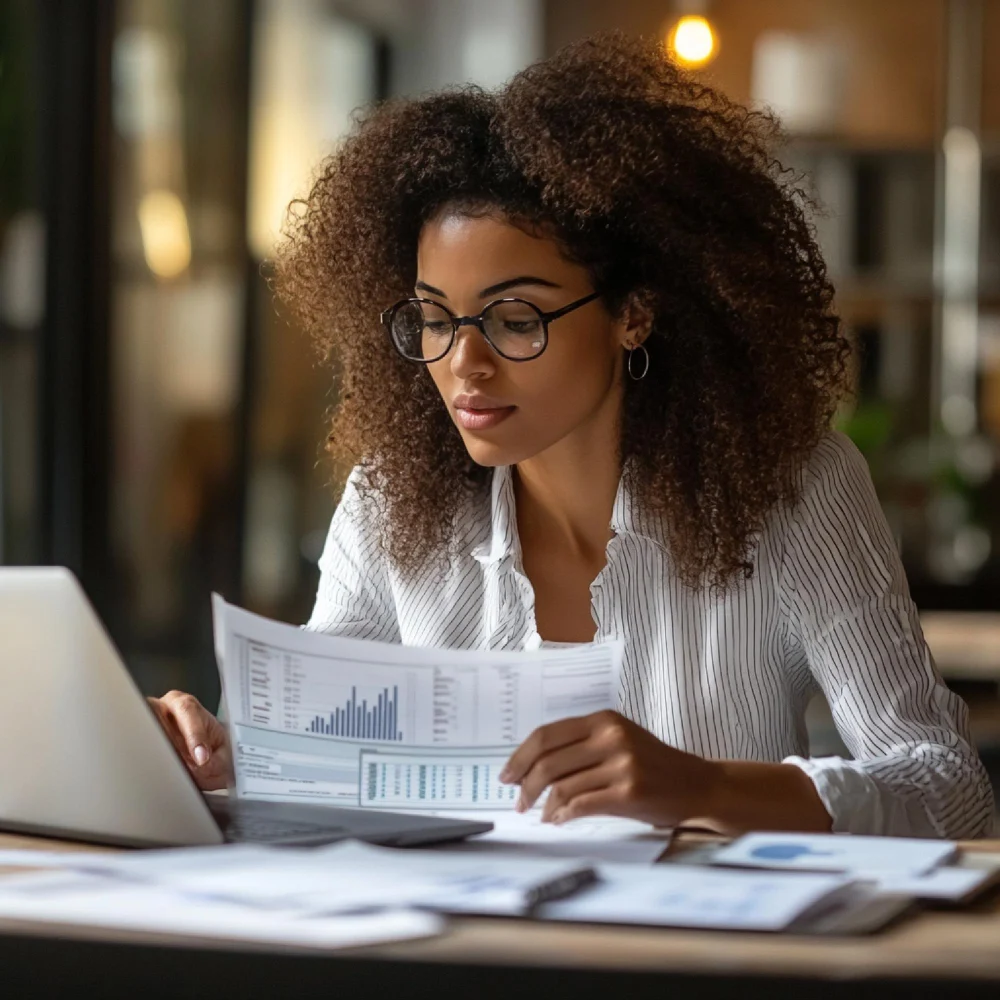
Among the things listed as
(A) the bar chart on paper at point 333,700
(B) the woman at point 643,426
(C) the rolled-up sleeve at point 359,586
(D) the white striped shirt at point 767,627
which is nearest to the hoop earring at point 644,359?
(B) the woman at point 643,426

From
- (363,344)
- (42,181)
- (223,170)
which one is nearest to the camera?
(363,344)

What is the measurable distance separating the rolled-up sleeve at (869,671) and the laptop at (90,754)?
393 millimetres

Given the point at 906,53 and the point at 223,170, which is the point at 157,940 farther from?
the point at 906,53

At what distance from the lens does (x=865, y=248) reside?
520cm

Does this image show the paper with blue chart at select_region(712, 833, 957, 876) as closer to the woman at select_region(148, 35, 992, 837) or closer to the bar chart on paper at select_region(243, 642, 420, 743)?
the bar chart on paper at select_region(243, 642, 420, 743)

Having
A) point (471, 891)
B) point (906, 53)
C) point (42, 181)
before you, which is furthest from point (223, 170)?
point (471, 891)

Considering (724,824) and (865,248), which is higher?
(865,248)

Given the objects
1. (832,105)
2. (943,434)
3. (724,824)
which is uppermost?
(832,105)

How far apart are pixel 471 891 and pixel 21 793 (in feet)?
1.35

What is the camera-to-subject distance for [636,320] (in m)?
1.68

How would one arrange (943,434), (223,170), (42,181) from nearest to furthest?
(42,181) → (223,170) → (943,434)

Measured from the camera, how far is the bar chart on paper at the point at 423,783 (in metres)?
1.21

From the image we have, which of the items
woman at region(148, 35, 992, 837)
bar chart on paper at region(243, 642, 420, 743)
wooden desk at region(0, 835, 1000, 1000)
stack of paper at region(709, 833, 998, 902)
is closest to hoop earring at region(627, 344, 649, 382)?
woman at region(148, 35, 992, 837)

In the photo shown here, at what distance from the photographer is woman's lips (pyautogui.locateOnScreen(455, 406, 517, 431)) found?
1603 mm
